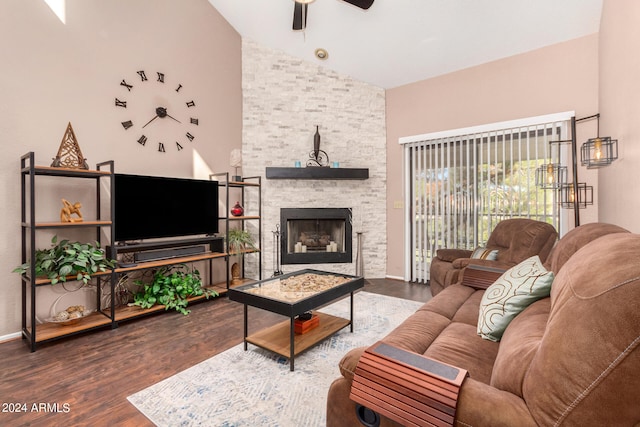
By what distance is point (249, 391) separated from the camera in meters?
1.98

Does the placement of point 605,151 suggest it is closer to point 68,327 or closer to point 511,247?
point 511,247

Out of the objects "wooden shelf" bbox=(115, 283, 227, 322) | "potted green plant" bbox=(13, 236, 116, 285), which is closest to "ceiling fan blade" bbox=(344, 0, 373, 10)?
"potted green plant" bbox=(13, 236, 116, 285)

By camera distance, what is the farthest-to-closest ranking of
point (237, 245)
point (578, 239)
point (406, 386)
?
point (237, 245) → point (578, 239) → point (406, 386)

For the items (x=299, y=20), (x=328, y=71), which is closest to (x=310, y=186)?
(x=328, y=71)

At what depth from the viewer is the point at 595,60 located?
3510mm

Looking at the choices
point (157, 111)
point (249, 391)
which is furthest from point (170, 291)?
point (157, 111)

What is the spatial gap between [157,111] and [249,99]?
5.08 feet

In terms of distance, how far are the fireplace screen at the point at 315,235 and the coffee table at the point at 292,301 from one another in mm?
2036

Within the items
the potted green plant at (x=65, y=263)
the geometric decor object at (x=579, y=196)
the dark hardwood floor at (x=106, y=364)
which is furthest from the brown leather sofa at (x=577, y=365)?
the geometric decor object at (x=579, y=196)

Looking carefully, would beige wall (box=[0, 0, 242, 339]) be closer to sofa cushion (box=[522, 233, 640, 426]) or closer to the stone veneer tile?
the stone veneer tile

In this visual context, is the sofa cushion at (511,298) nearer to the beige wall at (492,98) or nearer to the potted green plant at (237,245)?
the beige wall at (492,98)

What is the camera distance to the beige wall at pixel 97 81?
2715 millimetres

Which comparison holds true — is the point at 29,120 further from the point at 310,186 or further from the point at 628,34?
the point at 628,34

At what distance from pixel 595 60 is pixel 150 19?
16.7 feet
